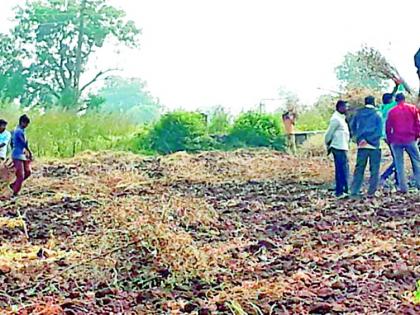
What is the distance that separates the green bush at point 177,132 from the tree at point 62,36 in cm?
2221

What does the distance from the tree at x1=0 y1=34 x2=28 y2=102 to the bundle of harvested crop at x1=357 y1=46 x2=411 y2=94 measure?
104 feet

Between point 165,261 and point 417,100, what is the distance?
9.78 meters

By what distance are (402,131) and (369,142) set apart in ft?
1.62

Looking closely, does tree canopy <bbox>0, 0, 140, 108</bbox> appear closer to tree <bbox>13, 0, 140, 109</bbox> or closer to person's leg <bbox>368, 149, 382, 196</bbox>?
tree <bbox>13, 0, 140, 109</bbox>

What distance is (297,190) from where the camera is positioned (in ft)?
40.1

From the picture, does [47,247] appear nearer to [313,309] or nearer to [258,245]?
[258,245]

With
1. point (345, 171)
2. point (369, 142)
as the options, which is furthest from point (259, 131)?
point (369, 142)

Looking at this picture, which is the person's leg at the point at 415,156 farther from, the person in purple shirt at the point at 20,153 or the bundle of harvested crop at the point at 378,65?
the person in purple shirt at the point at 20,153

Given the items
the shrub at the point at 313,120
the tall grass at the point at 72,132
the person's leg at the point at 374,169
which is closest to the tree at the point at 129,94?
the tall grass at the point at 72,132

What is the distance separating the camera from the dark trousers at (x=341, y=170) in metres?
10.9

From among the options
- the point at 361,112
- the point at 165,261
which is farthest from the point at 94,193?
the point at 165,261

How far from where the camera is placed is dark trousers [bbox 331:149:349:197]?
10.9 meters

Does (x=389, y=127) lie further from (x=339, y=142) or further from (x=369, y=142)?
(x=339, y=142)

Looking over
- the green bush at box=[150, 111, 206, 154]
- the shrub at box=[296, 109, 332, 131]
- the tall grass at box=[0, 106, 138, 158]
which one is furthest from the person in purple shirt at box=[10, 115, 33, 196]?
the shrub at box=[296, 109, 332, 131]
